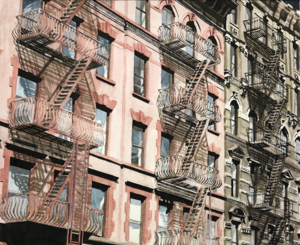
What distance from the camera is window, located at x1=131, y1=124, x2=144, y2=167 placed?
2864 cm

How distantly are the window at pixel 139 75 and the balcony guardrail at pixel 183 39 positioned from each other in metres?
1.84

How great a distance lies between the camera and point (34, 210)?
21062 mm

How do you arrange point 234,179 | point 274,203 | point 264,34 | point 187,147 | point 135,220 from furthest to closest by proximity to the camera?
1. point 264,34
2. point 274,203
3. point 234,179
4. point 187,147
5. point 135,220

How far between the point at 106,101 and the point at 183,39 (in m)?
6.16

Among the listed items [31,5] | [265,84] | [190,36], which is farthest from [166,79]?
[265,84]

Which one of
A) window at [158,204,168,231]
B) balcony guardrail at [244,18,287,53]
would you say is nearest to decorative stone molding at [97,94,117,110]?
window at [158,204,168,231]

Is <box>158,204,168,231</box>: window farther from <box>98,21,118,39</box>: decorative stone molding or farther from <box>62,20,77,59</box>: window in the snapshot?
<box>62,20,77,59</box>: window

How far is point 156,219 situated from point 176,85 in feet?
23.2

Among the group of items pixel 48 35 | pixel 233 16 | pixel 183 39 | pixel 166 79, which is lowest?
pixel 48 35

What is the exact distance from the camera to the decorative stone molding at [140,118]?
94.1 feet

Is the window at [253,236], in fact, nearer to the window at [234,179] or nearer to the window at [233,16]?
the window at [234,179]

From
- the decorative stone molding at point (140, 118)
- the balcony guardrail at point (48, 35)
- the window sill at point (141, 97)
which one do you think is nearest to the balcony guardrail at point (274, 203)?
the decorative stone molding at point (140, 118)

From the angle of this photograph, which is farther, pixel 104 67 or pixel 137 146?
pixel 137 146

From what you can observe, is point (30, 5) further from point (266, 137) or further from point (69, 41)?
point (266, 137)
